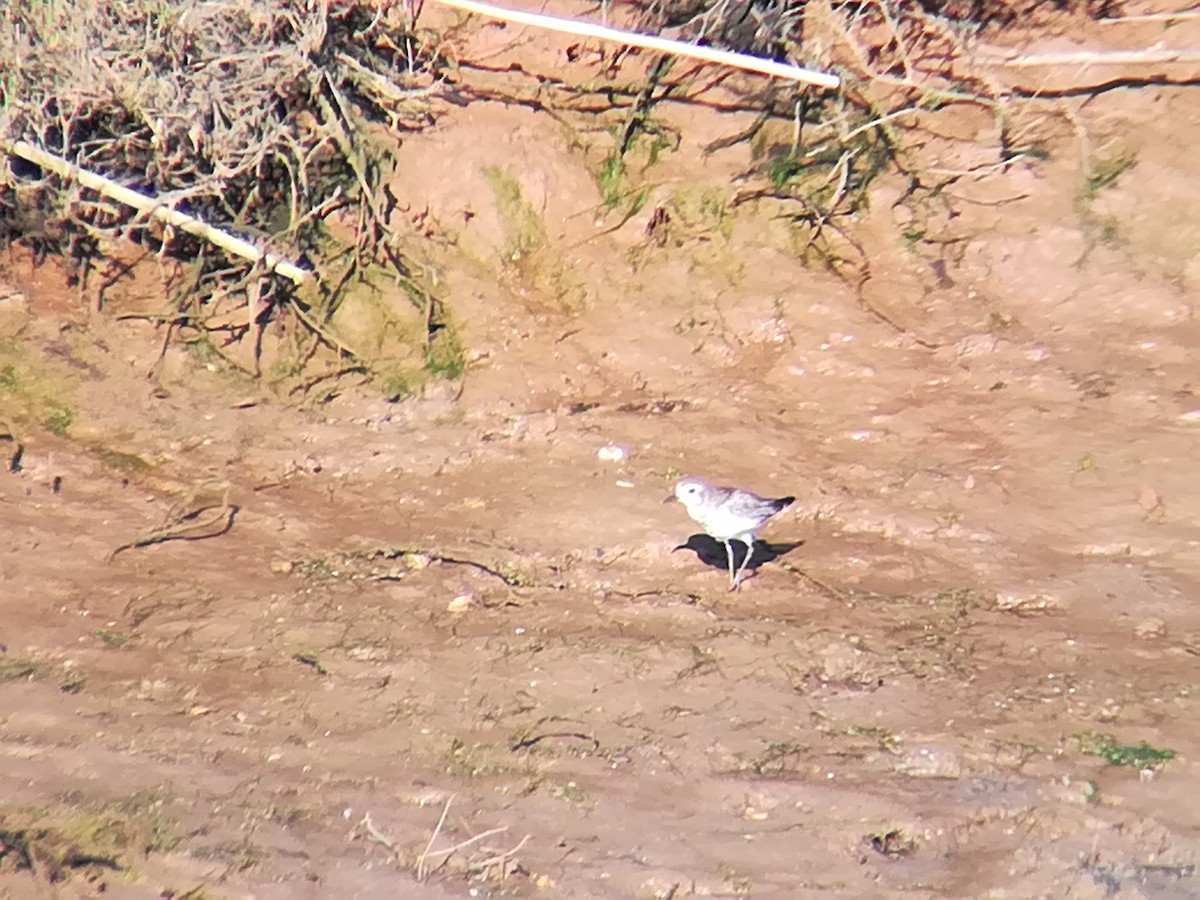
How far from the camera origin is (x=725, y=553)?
289 inches

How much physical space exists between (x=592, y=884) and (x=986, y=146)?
18.9 ft

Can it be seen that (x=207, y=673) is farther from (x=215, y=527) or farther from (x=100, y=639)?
(x=215, y=527)

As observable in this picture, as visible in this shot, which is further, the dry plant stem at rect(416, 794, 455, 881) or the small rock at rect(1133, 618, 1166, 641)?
the small rock at rect(1133, 618, 1166, 641)

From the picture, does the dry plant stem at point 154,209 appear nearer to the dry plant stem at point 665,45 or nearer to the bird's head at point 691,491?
the dry plant stem at point 665,45

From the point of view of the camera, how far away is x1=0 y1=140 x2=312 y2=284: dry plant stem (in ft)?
27.7

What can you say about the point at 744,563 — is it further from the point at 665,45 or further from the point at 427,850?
the point at 665,45

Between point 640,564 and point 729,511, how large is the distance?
0.59 metres

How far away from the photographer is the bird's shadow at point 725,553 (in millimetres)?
7246

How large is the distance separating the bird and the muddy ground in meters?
0.21

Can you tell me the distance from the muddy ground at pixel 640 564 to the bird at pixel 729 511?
21cm

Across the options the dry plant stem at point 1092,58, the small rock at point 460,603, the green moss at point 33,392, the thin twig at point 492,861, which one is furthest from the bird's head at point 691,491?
the dry plant stem at point 1092,58

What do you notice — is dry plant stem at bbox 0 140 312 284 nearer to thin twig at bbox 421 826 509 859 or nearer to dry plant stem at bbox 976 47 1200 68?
dry plant stem at bbox 976 47 1200 68

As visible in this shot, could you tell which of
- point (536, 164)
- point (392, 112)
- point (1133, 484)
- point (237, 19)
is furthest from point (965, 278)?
point (237, 19)

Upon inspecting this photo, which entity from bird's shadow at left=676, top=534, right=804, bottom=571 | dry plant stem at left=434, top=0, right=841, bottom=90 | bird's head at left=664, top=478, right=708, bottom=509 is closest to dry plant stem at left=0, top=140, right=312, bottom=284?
dry plant stem at left=434, top=0, right=841, bottom=90
